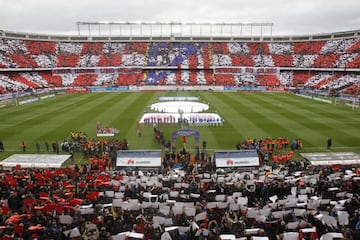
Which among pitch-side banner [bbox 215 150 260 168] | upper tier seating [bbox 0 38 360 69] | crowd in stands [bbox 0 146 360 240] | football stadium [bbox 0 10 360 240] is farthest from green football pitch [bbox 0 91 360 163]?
upper tier seating [bbox 0 38 360 69]

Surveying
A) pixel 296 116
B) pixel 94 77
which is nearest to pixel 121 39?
pixel 94 77

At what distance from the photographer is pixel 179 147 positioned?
2853 cm

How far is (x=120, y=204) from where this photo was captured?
42.2 ft

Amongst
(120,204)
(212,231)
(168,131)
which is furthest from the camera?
(168,131)

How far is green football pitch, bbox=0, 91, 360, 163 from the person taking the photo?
29.4 meters

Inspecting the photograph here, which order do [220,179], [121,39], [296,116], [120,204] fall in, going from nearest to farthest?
1. [120,204]
2. [220,179]
3. [296,116]
4. [121,39]

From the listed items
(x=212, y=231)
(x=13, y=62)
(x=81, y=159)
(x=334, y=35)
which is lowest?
(x=81, y=159)

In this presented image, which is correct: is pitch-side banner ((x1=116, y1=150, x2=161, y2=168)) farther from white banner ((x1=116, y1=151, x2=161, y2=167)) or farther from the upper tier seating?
the upper tier seating

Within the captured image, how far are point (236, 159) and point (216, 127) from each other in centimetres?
1270

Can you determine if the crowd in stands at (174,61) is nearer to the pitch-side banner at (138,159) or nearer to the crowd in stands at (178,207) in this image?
the pitch-side banner at (138,159)

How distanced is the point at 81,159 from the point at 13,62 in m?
58.3

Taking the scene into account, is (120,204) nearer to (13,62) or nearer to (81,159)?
(81,159)

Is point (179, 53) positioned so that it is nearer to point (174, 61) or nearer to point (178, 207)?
point (174, 61)

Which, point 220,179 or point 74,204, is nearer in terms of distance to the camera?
point 74,204
